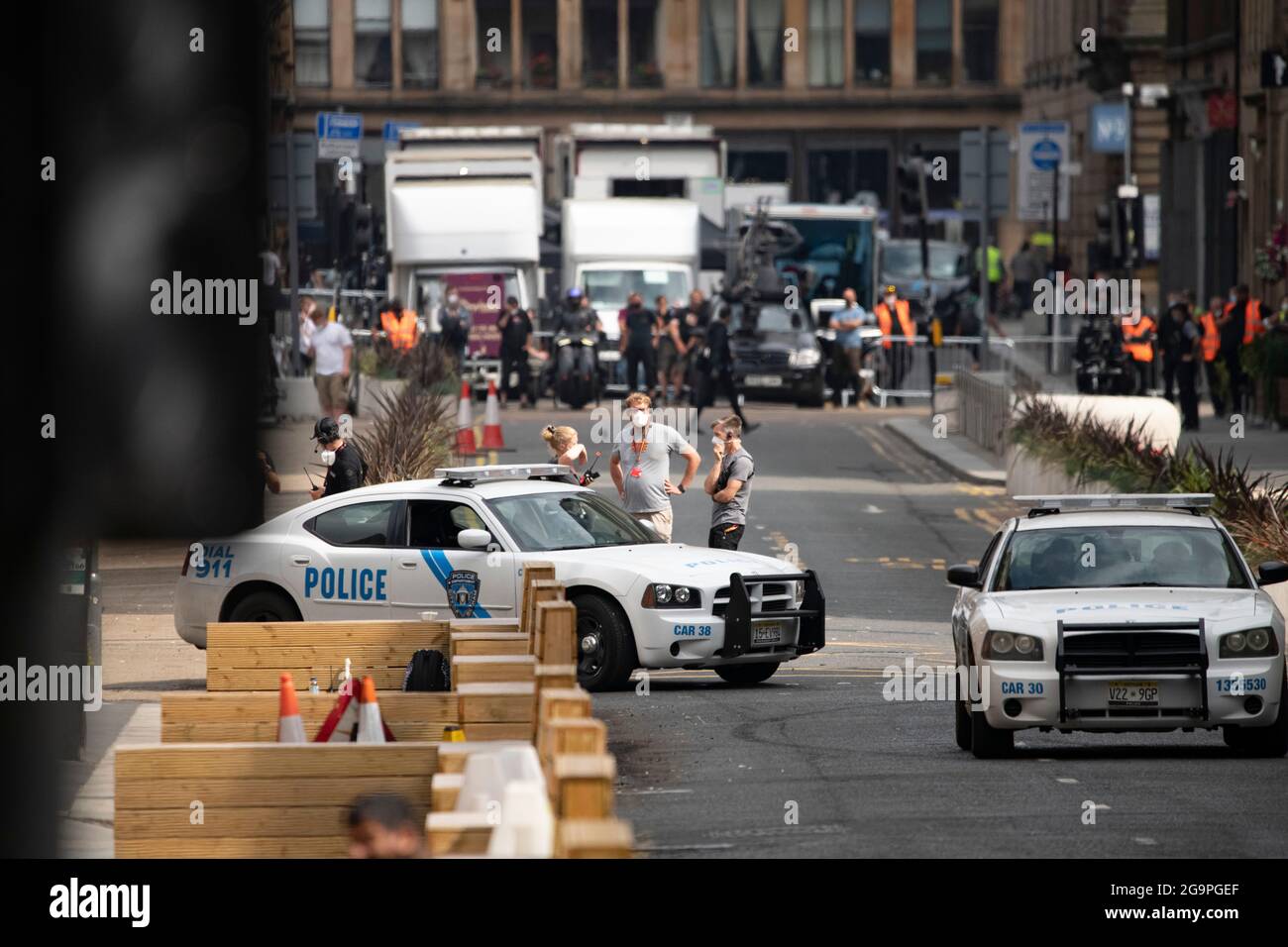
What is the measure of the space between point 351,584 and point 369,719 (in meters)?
6.97

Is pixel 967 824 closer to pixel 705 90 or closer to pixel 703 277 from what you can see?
pixel 703 277

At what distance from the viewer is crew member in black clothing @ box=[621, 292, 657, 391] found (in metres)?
40.8

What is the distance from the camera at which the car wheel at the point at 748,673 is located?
1664cm

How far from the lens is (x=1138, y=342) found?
3919 cm

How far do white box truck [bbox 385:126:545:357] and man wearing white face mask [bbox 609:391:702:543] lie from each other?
2494 centimetres

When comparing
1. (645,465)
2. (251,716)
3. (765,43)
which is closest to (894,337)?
(645,465)

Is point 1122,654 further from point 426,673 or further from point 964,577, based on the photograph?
point 426,673

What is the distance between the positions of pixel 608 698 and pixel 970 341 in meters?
30.3

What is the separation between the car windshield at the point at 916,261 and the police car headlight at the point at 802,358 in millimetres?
19256

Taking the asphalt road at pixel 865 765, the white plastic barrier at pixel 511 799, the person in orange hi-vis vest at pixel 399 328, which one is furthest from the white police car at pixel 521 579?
the person in orange hi-vis vest at pixel 399 328

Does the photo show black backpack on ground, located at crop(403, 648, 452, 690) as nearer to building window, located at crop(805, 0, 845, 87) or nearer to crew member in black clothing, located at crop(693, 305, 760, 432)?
crew member in black clothing, located at crop(693, 305, 760, 432)

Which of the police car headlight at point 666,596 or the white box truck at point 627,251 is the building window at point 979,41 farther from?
the police car headlight at point 666,596

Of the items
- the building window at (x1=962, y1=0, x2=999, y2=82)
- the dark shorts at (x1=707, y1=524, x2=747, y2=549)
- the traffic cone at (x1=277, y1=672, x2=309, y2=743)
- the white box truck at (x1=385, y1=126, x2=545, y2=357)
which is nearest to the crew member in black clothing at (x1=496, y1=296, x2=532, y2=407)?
the white box truck at (x1=385, y1=126, x2=545, y2=357)
